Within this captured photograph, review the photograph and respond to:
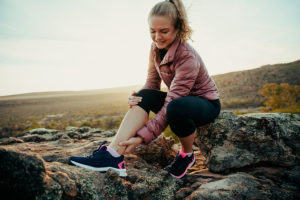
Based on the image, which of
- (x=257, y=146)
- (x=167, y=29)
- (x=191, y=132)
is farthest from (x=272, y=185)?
(x=167, y=29)

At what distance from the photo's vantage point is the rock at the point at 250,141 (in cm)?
241

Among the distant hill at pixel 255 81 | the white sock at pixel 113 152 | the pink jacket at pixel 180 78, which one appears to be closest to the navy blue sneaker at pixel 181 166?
the pink jacket at pixel 180 78

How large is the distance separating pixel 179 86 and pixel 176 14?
0.90m

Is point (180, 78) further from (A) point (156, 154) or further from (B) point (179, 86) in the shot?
(A) point (156, 154)

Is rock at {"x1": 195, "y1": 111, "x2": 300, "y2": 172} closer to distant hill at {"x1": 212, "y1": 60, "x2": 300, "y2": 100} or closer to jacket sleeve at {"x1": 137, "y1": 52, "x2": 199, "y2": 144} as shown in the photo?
jacket sleeve at {"x1": 137, "y1": 52, "x2": 199, "y2": 144}

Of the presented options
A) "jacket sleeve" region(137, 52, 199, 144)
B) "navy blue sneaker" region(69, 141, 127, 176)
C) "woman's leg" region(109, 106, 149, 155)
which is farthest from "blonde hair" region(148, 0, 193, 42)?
"navy blue sneaker" region(69, 141, 127, 176)

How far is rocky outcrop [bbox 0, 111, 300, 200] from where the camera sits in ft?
4.07

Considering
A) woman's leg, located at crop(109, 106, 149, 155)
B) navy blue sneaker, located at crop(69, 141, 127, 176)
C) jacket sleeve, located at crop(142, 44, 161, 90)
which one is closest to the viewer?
navy blue sneaker, located at crop(69, 141, 127, 176)

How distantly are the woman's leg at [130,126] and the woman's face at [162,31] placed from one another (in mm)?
913

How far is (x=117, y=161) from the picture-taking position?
200 cm

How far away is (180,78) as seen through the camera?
216cm

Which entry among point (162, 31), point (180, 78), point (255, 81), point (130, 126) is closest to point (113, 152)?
point (130, 126)

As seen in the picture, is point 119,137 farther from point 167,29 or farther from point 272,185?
point 272,185

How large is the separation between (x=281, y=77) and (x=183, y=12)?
3359 cm
